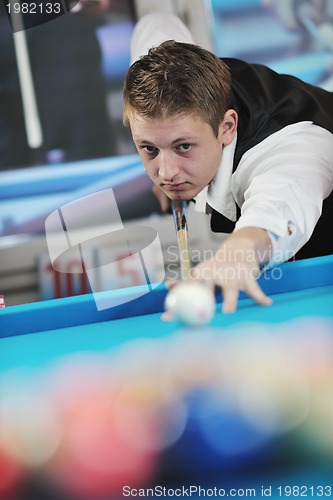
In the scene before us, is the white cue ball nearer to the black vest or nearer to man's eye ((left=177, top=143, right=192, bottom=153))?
man's eye ((left=177, top=143, right=192, bottom=153))

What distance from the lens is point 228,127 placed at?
2.14m

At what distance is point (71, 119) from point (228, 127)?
8.45 ft

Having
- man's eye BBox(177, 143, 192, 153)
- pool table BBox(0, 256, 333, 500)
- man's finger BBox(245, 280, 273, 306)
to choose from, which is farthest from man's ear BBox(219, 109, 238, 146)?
man's finger BBox(245, 280, 273, 306)

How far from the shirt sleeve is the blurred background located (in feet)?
7.84

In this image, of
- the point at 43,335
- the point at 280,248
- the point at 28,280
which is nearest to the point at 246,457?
the point at 280,248

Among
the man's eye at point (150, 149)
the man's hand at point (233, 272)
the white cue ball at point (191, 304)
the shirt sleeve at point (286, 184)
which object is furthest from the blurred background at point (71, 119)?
the white cue ball at point (191, 304)

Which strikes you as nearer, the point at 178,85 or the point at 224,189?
the point at 178,85

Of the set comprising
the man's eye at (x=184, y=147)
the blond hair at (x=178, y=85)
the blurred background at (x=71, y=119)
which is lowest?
the blurred background at (x=71, y=119)

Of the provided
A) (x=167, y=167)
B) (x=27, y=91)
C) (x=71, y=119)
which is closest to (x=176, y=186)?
(x=167, y=167)

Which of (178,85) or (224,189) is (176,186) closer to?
(224,189)

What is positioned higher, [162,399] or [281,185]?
[281,185]

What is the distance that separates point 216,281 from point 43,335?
0.58 meters

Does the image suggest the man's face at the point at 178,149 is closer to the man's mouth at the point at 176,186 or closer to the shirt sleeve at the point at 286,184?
the man's mouth at the point at 176,186

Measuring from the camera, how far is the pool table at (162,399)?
3.36 ft
